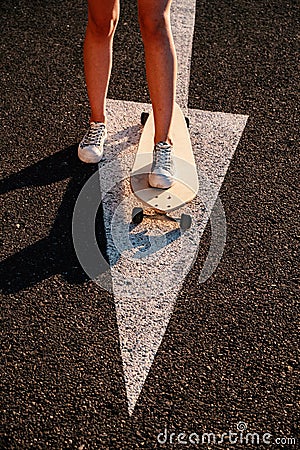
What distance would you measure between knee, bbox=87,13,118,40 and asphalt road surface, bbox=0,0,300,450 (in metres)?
0.73

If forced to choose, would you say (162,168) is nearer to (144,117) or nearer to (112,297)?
(144,117)

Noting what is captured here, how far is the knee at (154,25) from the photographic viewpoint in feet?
11.6

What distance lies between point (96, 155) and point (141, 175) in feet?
1.02

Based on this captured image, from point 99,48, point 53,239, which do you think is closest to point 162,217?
point 53,239

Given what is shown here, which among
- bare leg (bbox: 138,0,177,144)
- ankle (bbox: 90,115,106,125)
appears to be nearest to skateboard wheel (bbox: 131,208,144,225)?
bare leg (bbox: 138,0,177,144)

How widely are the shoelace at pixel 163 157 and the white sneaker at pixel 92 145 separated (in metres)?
0.39

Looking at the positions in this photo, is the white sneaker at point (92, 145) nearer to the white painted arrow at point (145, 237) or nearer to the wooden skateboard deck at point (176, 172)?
the white painted arrow at point (145, 237)

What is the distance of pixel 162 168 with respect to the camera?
3.89 meters

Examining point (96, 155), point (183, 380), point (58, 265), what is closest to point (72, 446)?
point (183, 380)

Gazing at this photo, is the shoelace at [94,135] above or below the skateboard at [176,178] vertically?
above

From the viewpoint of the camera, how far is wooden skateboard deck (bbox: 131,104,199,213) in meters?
3.85

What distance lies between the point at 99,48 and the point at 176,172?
81 cm

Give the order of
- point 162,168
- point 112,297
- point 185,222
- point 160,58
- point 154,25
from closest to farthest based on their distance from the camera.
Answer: point 112,297 → point 154,25 → point 160,58 → point 185,222 → point 162,168

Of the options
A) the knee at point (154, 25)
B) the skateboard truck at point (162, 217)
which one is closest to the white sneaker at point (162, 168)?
the skateboard truck at point (162, 217)
